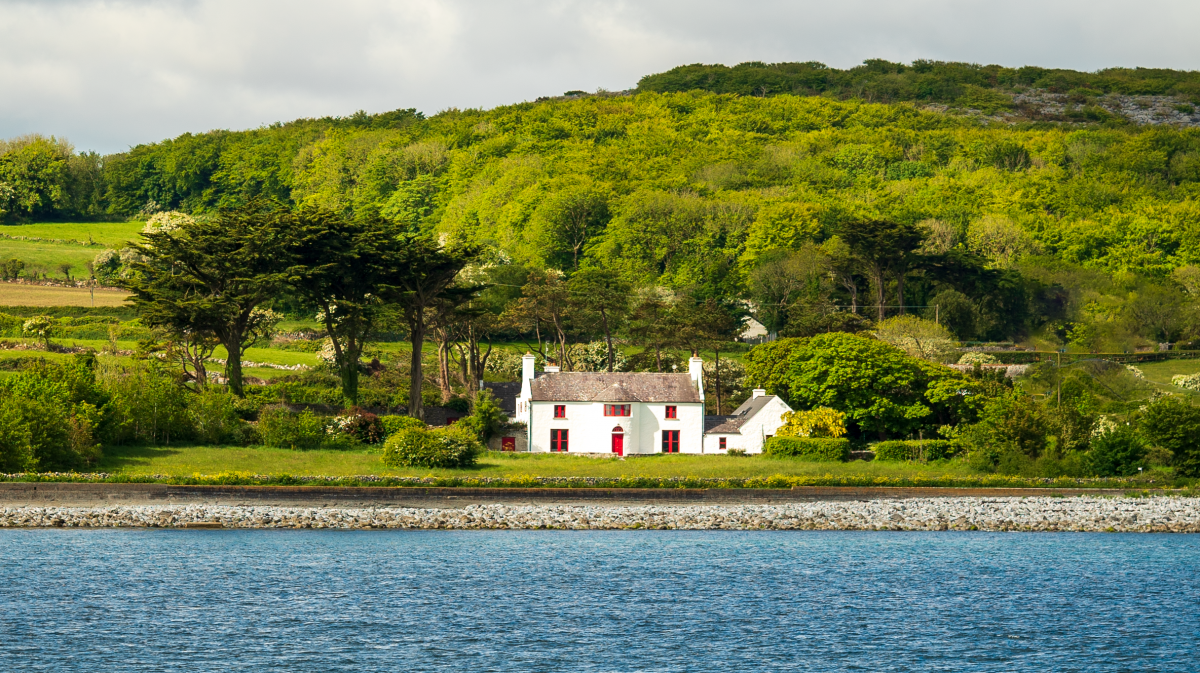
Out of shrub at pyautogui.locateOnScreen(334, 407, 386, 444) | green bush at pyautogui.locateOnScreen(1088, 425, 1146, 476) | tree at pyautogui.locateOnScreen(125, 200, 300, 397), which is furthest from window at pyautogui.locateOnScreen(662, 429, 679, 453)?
tree at pyautogui.locateOnScreen(125, 200, 300, 397)

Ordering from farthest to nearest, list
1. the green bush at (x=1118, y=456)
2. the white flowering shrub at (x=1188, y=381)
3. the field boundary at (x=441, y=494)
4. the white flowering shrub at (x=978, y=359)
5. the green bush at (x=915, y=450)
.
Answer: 1. the white flowering shrub at (x=978, y=359)
2. the white flowering shrub at (x=1188, y=381)
3. the green bush at (x=915, y=450)
4. the green bush at (x=1118, y=456)
5. the field boundary at (x=441, y=494)

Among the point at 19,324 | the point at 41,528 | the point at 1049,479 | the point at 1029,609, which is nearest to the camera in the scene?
the point at 1029,609

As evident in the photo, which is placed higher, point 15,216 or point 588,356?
point 15,216

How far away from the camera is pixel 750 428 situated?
62875 millimetres

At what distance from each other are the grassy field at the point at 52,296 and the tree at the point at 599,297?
36699 mm

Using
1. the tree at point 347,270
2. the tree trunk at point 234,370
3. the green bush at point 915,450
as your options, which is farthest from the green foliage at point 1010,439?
the tree trunk at point 234,370

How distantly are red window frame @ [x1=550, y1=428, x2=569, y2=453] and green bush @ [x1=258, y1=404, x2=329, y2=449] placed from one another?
40.8ft

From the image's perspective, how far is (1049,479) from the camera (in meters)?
52.3

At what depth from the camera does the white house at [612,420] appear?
64250 millimetres

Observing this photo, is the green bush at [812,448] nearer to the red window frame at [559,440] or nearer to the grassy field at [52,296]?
the red window frame at [559,440]

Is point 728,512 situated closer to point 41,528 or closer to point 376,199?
point 41,528

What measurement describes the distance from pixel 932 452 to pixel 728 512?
58.6 feet

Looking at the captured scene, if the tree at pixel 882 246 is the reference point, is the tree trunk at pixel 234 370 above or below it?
below

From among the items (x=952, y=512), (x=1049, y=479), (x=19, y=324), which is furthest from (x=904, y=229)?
(x=19, y=324)
